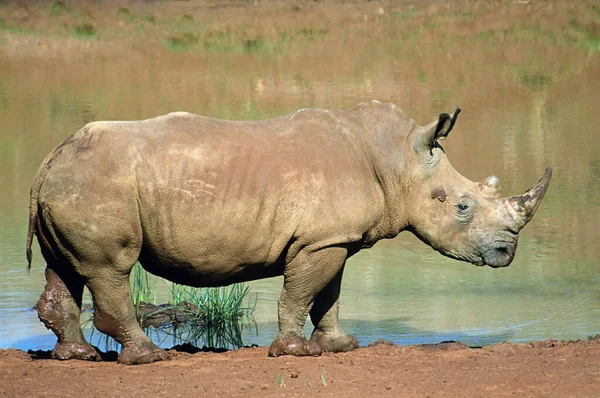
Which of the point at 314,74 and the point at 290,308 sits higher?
the point at 290,308

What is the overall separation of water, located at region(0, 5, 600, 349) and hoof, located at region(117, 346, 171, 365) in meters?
1.92

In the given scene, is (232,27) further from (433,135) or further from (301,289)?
(301,289)

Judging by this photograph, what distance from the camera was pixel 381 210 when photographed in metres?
9.06

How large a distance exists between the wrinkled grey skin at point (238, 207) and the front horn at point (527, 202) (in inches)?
0.4

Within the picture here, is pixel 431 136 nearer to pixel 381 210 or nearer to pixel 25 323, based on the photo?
pixel 381 210

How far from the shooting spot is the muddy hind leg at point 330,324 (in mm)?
9367

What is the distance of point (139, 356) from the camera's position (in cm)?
865

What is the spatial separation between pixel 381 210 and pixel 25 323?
11.8 feet

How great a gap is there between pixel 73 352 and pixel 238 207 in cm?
157

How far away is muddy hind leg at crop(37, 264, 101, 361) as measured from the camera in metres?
8.80

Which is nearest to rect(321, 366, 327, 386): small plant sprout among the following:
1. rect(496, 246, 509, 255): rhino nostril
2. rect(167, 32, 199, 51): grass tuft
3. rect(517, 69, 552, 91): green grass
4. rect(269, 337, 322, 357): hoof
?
rect(269, 337, 322, 357): hoof

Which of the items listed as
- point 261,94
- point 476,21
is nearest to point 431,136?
point 261,94

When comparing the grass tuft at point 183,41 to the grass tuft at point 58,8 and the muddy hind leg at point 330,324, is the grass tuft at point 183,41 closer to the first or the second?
the grass tuft at point 58,8

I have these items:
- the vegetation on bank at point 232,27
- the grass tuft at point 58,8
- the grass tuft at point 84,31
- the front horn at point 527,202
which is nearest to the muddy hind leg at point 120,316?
the front horn at point 527,202
